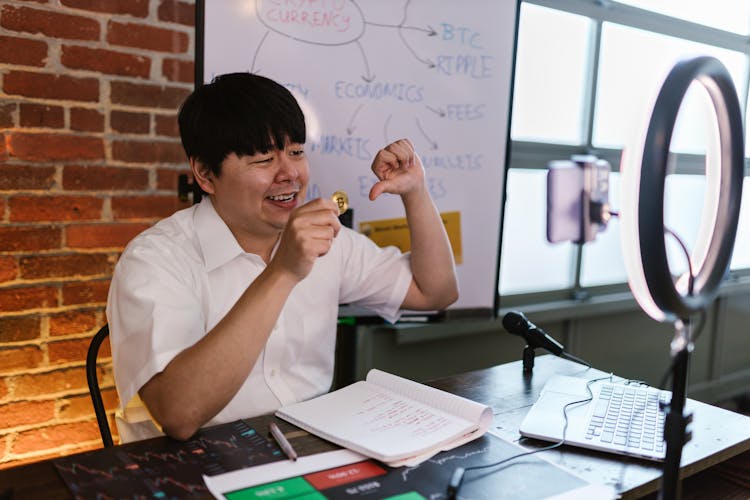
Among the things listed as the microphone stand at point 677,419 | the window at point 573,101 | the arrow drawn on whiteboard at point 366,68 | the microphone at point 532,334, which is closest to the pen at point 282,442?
the microphone stand at point 677,419

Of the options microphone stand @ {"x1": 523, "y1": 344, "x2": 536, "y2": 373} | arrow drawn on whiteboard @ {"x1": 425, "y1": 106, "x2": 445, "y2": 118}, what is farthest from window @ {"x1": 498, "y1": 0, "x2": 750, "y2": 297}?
microphone stand @ {"x1": 523, "y1": 344, "x2": 536, "y2": 373}

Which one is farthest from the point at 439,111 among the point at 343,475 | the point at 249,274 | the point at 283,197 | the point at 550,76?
the point at 343,475

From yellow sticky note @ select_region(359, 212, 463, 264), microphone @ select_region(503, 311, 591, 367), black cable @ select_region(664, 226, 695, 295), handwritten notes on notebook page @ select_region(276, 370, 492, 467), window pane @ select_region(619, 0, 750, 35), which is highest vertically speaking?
window pane @ select_region(619, 0, 750, 35)

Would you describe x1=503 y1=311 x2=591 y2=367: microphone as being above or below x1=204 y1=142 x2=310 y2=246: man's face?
below

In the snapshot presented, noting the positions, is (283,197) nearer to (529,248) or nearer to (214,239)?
(214,239)

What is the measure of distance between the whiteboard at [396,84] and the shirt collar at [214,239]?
0.40 meters

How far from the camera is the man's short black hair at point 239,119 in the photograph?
4.16 feet

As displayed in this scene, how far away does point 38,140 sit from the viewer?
1.59 meters

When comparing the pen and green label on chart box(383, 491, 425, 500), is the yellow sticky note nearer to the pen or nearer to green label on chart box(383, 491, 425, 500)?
the pen

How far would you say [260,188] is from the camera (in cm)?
129

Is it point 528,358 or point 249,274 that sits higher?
point 249,274

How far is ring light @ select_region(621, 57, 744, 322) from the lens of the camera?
606mm

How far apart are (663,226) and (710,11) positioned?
10.2ft

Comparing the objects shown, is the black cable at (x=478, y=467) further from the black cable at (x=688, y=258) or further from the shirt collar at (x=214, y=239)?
the shirt collar at (x=214, y=239)
